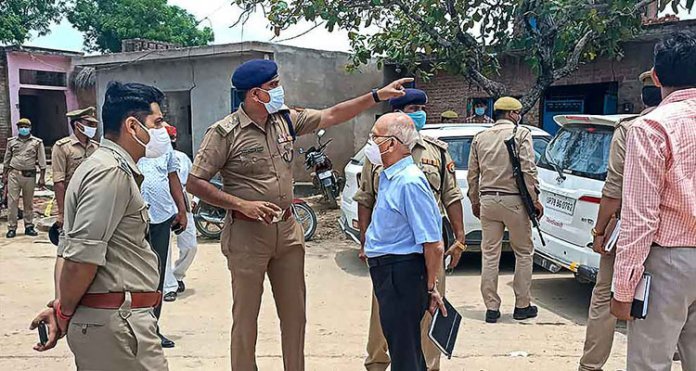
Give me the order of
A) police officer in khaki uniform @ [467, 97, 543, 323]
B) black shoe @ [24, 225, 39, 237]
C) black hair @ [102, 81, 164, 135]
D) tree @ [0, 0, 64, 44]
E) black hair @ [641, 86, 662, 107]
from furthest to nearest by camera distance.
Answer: tree @ [0, 0, 64, 44] → black shoe @ [24, 225, 39, 237] → police officer in khaki uniform @ [467, 97, 543, 323] → black hair @ [641, 86, 662, 107] → black hair @ [102, 81, 164, 135]

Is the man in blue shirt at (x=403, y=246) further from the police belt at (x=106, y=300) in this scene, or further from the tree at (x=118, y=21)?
the tree at (x=118, y=21)

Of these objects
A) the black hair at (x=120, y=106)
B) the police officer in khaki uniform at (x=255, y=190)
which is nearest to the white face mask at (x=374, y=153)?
the police officer in khaki uniform at (x=255, y=190)

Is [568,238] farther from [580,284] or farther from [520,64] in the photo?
[520,64]

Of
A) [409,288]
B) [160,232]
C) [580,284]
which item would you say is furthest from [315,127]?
[580,284]

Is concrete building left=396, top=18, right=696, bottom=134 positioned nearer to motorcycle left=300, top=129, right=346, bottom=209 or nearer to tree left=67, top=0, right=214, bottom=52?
motorcycle left=300, top=129, right=346, bottom=209

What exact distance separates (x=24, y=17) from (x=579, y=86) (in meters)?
24.8

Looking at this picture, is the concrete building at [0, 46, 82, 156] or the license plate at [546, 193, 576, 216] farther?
the concrete building at [0, 46, 82, 156]

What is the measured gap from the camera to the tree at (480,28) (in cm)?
843

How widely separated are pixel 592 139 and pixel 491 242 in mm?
1272

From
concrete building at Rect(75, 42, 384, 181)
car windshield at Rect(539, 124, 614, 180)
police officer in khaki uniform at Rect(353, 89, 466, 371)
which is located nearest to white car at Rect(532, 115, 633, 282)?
car windshield at Rect(539, 124, 614, 180)

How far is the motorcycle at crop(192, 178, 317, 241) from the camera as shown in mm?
9258

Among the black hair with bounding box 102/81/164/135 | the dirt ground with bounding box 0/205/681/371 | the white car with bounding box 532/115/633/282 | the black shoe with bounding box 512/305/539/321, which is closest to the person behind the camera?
the black hair with bounding box 102/81/164/135

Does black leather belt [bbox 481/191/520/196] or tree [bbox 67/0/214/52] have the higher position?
tree [bbox 67/0/214/52]

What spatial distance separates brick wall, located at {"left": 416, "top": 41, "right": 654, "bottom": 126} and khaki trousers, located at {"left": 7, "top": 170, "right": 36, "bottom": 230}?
7.66 meters
